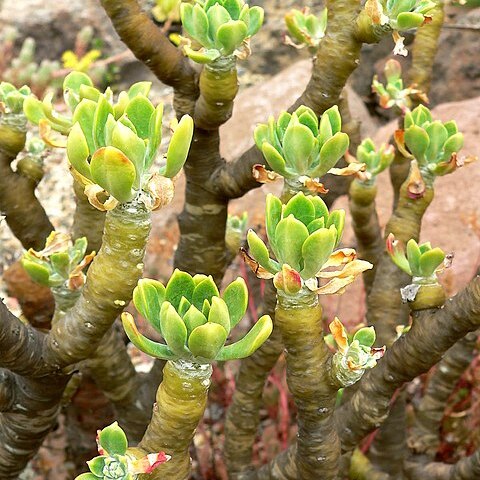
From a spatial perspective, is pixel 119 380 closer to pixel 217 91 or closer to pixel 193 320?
pixel 217 91

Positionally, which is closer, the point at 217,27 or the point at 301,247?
the point at 301,247

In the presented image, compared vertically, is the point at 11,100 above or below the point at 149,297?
below

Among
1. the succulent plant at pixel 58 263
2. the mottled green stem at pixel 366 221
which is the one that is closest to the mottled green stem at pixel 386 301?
the mottled green stem at pixel 366 221

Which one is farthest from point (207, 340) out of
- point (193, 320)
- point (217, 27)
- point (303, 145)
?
point (217, 27)

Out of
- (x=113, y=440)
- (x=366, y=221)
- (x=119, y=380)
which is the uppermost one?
(x=113, y=440)

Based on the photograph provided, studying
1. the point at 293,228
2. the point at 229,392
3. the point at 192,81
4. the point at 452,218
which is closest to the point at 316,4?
the point at 452,218

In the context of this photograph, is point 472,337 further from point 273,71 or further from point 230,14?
point 273,71

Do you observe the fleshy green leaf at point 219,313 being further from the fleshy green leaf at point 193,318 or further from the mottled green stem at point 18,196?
the mottled green stem at point 18,196
